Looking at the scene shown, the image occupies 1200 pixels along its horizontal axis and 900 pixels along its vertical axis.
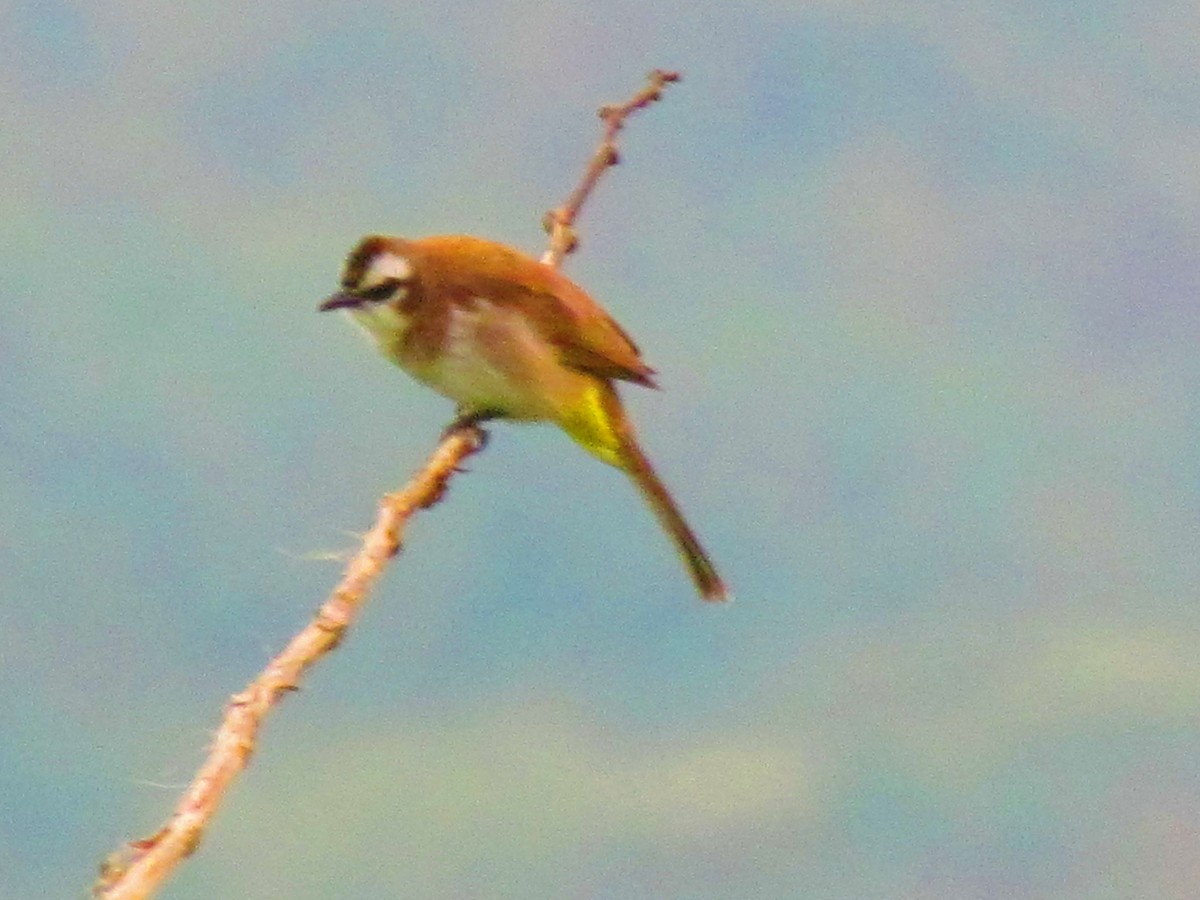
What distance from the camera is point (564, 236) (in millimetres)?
1962

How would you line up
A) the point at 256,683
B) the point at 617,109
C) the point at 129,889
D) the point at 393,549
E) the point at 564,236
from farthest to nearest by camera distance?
the point at 564,236
the point at 617,109
the point at 393,549
the point at 256,683
the point at 129,889

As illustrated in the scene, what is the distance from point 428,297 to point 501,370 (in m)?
0.12

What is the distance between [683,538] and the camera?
1970mm

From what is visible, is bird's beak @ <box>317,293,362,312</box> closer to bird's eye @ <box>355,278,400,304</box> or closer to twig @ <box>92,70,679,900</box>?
bird's eye @ <box>355,278,400,304</box>

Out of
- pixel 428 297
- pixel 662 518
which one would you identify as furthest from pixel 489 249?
pixel 662 518

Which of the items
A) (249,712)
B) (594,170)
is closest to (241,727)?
(249,712)

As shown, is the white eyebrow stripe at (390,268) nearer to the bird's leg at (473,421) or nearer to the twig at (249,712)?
the bird's leg at (473,421)

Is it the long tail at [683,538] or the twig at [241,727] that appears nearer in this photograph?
the twig at [241,727]

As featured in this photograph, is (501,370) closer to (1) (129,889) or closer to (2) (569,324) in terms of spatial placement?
(2) (569,324)

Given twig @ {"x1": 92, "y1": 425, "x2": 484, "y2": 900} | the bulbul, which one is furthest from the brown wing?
twig @ {"x1": 92, "y1": 425, "x2": 484, "y2": 900}

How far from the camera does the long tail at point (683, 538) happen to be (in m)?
1.95

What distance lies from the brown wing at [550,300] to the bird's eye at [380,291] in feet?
0.15

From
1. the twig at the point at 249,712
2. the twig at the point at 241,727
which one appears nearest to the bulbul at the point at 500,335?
the twig at the point at 249,712

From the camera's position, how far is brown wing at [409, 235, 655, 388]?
80.2 inches
